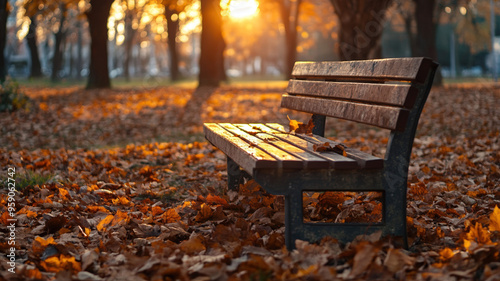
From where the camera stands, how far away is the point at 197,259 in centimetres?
292

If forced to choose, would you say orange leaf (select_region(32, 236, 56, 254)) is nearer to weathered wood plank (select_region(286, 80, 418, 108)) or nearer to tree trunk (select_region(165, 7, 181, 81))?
weathered wood plank (select_region(286, 80, 418, 108))

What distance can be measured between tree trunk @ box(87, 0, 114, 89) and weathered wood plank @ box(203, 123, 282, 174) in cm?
1613

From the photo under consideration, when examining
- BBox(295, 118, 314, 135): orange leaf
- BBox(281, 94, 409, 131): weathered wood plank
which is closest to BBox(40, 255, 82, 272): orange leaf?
BBox(281, 94, 409, 131): weathered wood plank

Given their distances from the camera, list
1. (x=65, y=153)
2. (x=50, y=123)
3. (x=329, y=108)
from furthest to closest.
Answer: (x=50, y=123)
(x=65, y=153)
(x=329, y=108)

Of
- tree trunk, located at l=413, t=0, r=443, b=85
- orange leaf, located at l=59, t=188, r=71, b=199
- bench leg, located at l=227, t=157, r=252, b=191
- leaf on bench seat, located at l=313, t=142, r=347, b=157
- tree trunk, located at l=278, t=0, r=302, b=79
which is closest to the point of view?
leaf on bench seat, located at l=313, t=142, r=347, b=157

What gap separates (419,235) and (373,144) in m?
4.29

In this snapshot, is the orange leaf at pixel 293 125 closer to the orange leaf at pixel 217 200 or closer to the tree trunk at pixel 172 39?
the orange leaf at pixel 217 200

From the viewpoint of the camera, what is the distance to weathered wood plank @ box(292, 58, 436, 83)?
9.48 feet

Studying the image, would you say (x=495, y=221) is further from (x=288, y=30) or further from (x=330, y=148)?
(x=288, y=30)

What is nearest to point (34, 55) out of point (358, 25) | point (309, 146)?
point (358, 25)

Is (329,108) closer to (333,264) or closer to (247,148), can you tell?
(247,148)

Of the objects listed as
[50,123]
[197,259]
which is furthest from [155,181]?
[50,123]

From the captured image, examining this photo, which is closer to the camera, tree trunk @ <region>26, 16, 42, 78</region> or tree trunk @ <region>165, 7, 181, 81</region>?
tree trunk @ <region>165, 7, 181, 81</region>

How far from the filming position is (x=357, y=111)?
3557mm
